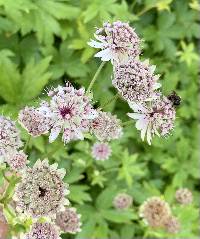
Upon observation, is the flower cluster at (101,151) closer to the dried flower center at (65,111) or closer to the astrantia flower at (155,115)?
the astrantia flower at (155,115)

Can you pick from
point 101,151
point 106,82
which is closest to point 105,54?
point 101,151

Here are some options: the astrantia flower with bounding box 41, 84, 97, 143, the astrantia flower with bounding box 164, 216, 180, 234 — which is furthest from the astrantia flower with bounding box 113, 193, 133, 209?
the astrantia flower with bounding box 41, 84, 97, 143

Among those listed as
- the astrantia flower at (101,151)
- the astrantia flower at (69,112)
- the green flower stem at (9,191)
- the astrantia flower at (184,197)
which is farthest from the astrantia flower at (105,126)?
the astrantia flower at (184,197)

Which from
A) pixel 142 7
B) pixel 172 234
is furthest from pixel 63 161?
pixel 142 7

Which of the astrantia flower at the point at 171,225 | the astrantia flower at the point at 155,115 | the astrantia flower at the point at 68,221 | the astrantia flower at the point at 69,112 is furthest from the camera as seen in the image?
the astrantia flower at the point at 171,225

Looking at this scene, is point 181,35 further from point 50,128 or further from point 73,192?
point 50,128

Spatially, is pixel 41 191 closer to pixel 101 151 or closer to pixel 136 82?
pixel 136 82
